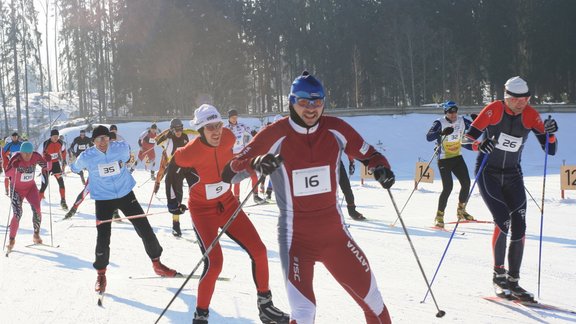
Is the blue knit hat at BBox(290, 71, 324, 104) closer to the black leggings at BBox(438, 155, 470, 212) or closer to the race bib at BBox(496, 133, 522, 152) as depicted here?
the race bib at BBox(496, 133, 522, 152)

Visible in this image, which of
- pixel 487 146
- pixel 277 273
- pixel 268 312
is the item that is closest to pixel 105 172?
pixel 277 273

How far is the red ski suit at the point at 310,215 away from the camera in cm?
372

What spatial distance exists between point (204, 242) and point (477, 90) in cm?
4944

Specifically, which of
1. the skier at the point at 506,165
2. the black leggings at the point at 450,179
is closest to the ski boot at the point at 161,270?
the skier at the point at 506,165

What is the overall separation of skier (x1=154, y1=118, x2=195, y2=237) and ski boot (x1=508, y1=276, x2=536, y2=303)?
17.3 feet

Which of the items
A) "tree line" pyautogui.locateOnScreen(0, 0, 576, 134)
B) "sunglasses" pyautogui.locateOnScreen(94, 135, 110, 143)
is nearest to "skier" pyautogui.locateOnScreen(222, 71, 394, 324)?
"sunglasses" pyautogui.locateOnScreen(94, 135, 110, 143)

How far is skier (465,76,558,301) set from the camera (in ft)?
19.1

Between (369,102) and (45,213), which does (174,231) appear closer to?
(45,213)

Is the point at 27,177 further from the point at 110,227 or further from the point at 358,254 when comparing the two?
the point at 358,254

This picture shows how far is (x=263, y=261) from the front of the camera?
5.20 meters

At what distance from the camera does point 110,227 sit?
21.9ft

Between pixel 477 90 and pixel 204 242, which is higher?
pixel 477 90

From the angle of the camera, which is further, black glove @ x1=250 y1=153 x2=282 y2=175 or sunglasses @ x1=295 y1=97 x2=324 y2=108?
sunglasses @ x1=295 y1=97 x2=324 y2=108

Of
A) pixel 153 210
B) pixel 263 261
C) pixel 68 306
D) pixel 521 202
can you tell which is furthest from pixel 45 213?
pixel 521 202
